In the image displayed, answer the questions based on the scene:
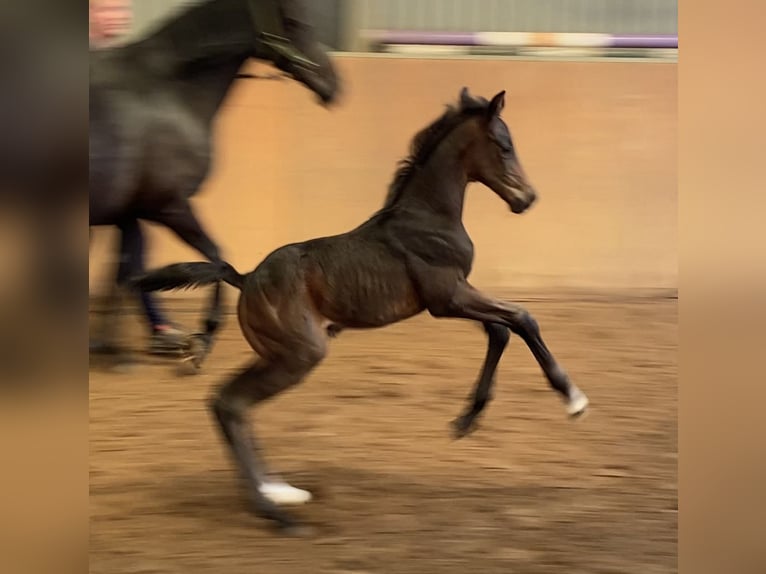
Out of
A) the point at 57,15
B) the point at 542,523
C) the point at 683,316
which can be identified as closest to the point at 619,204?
the point at 683,316

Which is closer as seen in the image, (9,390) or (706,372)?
(9,390)

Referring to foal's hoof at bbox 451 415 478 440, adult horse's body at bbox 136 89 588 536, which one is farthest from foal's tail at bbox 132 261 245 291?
foal's hoof at bbox 451 415 478 440

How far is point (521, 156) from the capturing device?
917 millimetres

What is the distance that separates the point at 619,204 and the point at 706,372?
0.69 feet

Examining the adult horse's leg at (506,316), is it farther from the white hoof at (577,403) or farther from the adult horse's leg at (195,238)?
the adult horse's leg at (195,238)

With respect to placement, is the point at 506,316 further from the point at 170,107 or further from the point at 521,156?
the point at 170,107

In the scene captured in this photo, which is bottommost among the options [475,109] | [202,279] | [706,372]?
[706,372]

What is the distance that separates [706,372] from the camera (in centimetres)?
95

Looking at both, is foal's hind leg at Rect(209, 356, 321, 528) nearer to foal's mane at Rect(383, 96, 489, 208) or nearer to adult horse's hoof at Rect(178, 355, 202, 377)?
adult horse's hoof at Rect(178, 355, 202, 377)

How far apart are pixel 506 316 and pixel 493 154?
0.55 feet

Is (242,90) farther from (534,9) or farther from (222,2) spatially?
(534,9)

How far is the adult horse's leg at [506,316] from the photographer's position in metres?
0.88

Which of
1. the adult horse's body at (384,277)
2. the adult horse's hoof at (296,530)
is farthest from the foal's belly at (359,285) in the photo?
the adult horse's hoof at (296,530)

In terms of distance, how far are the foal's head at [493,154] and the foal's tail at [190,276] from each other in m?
0.26
